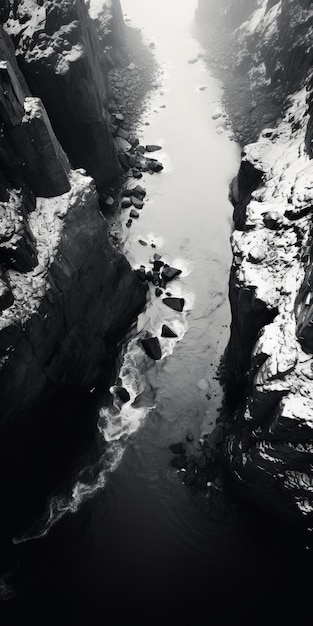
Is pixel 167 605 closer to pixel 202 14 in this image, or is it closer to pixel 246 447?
pixel 246 447

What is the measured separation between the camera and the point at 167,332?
734 inches

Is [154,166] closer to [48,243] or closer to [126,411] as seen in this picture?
[48,243]

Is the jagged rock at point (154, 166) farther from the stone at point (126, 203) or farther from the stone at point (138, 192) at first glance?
the stone at point (126, 203)

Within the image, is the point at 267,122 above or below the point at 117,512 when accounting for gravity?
above

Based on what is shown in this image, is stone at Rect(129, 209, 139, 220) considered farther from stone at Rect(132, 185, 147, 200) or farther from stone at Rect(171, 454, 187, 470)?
stone at Rect(171, 454, 187, 470)

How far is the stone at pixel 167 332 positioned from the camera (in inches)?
734

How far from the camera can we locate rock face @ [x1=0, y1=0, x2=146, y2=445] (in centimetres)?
1266

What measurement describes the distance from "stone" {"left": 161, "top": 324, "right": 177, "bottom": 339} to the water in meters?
0.44

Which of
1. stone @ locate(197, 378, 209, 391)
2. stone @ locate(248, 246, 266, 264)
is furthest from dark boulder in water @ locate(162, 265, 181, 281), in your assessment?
stone @ locate(248, 246, 266, 264)

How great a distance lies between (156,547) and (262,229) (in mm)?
13261

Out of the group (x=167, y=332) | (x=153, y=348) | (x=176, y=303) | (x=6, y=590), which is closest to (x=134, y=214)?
(x=176, y=303)

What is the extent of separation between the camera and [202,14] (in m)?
46.7

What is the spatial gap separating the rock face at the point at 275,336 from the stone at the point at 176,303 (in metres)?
4.99

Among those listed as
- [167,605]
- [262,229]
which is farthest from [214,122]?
[167,605]
